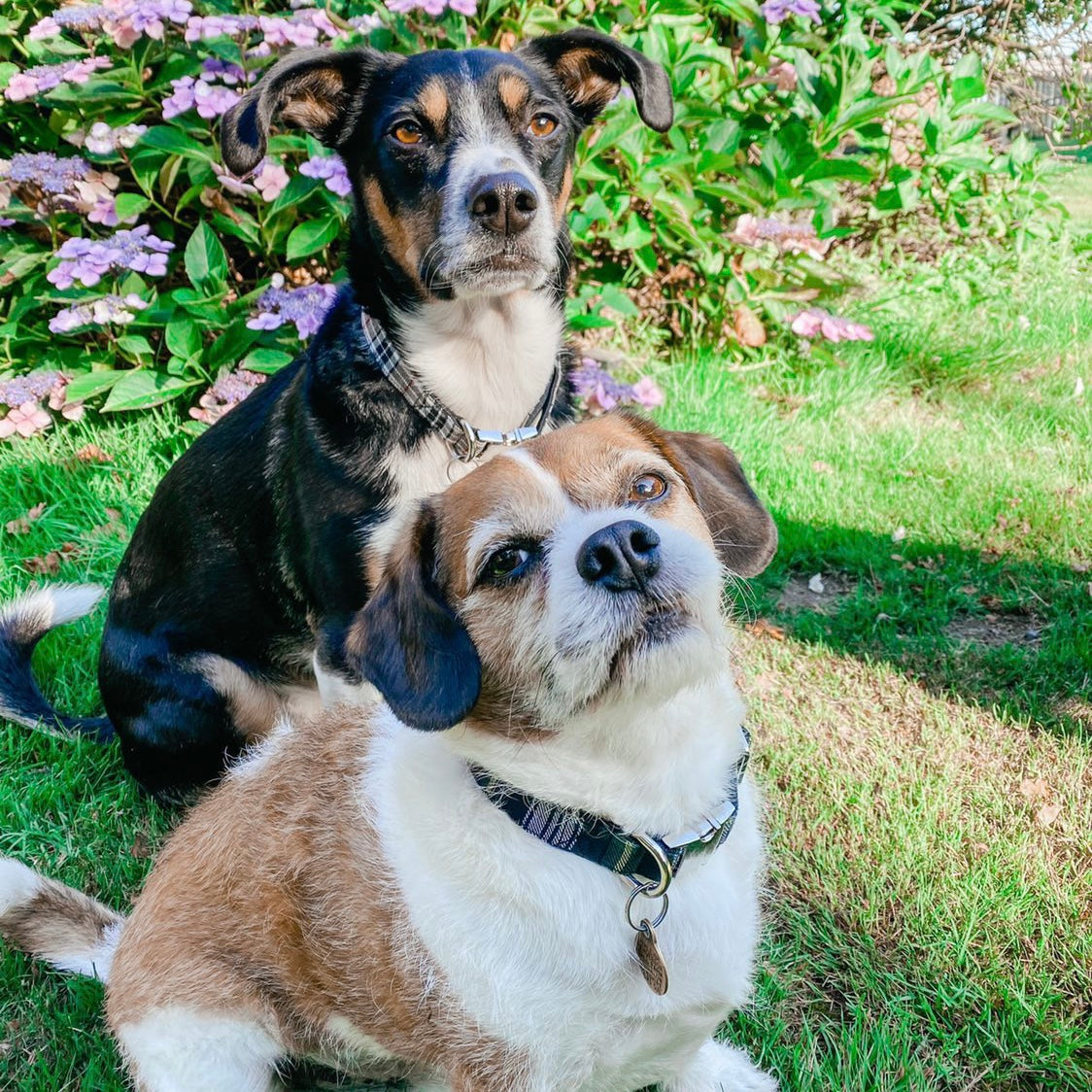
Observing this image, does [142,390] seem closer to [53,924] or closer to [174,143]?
[174,143]

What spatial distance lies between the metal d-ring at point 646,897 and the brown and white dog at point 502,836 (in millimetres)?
15

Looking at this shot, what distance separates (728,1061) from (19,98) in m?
4.43

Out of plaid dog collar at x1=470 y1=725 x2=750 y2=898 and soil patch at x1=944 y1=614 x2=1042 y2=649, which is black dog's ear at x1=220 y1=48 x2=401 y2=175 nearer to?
plaid dog collar at x1=470 y1=725 x2=750 y2=898

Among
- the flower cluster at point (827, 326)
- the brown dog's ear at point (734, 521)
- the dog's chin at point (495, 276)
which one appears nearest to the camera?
the brown dog's ear at point (734, 521)

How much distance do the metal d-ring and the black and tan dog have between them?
1.17 meters

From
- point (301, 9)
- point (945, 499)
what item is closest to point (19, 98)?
point (301, 9)

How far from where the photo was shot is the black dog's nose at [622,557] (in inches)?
66.1

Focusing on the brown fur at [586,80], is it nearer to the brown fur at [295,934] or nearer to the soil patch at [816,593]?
the soil patch at [816,593]

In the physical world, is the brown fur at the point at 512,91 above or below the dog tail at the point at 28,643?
above

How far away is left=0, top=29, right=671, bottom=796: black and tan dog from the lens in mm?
2773

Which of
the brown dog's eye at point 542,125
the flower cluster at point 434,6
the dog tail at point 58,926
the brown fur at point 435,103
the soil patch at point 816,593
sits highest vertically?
the flower cluster at point 434,6

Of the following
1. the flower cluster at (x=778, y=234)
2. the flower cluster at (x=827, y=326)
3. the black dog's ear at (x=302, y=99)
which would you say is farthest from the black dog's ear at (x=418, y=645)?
the flower cluster at (x=827, y=326)

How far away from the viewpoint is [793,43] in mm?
4906

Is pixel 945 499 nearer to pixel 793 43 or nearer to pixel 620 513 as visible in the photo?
pixel 793 43
